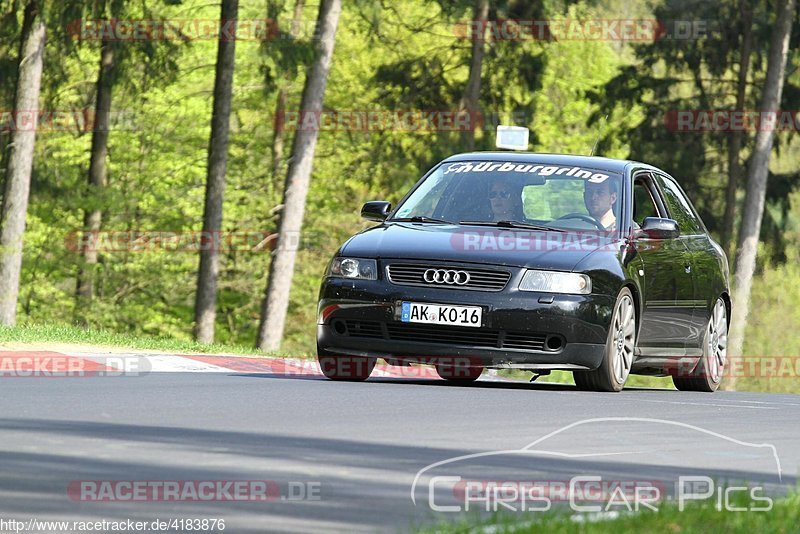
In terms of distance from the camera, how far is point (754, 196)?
3644cm

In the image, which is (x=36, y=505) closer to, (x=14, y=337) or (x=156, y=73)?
(x=14, y=337)

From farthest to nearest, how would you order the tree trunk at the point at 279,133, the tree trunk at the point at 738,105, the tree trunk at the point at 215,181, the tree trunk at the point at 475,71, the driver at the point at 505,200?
the tree trunk at the point at 279,133
the tree trunk at the point at 475,71
the tree trunk at the point at 738,105
the tree trunk at the point at 215,181
the driver at the point at 505,200

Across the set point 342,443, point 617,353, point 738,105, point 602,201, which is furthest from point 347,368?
point 738,105

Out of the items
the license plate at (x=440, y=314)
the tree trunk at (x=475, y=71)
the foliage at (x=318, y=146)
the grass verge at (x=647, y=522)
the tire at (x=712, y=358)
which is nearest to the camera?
the grass verge at (x=647, y=522)

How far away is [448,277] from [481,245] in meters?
0.45

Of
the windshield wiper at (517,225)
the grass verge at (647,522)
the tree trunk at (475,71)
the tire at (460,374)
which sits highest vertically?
the tree trunk at (475,71)

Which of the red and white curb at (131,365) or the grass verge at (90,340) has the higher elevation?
the red and white curb at (131,365)

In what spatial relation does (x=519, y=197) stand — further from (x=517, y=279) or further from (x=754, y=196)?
(x=754, y=196)

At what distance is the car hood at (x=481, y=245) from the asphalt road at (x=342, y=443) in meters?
0.94

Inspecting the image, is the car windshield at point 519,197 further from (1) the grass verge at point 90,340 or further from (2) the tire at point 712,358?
(1) the grass verge at point 90,340

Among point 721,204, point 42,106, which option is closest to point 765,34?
point 721,204

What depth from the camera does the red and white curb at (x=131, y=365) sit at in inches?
533

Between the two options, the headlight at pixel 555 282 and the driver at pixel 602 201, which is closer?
the headlight at pixel 555 282

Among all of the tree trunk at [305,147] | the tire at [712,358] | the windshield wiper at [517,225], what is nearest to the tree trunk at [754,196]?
→ the tree trunk at [305,147]
